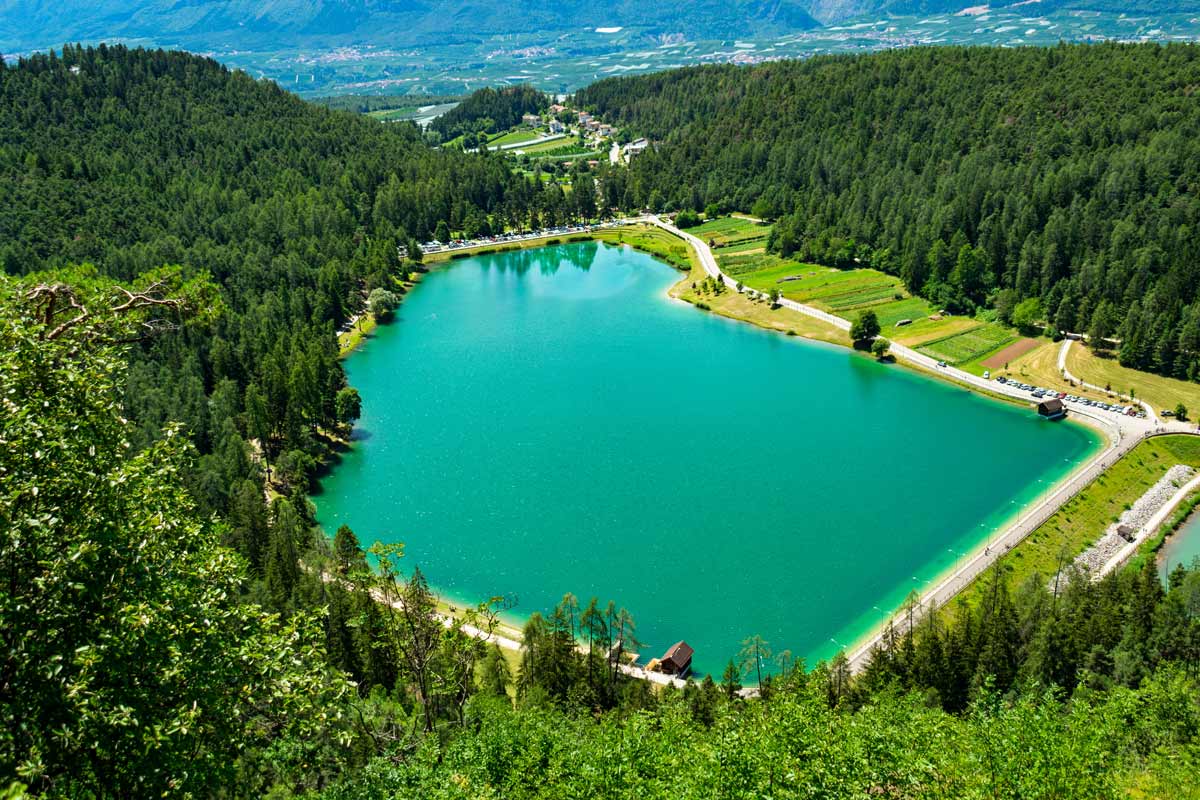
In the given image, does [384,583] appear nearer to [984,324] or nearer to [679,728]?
[679,728]

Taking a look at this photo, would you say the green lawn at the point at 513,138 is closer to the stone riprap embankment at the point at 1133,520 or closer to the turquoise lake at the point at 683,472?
the turquoise lake at the point at 683,472

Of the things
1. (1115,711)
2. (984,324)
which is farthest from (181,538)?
(984,324)

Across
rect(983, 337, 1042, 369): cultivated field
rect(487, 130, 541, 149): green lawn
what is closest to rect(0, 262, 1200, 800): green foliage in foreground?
rect(983, 337, 1042, 369): cultivated field

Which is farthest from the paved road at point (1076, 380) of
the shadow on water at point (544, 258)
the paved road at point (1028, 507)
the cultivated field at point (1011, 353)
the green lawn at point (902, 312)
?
the shadow on water at point (544, 258)

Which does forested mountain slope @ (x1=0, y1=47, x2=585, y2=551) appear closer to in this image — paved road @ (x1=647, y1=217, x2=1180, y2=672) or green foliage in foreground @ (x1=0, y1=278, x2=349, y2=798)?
green foliage in foreground @ (x1=0, y1=278, x2=349, y2=798)

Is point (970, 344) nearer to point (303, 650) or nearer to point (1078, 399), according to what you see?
point (1078, 399)

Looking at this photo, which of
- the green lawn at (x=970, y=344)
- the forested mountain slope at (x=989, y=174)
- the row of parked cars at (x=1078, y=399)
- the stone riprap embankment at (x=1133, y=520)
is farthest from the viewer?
the forested mountain slope at (x=989, y=174)

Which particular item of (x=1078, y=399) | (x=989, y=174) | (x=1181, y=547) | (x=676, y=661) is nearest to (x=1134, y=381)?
(x=1078, y=399)
